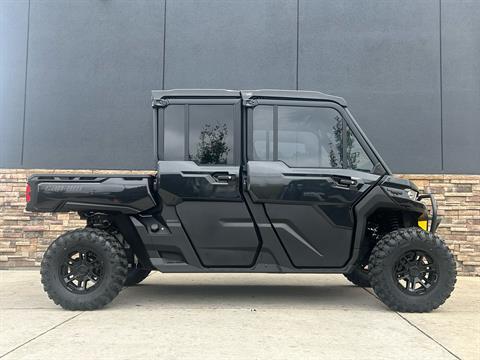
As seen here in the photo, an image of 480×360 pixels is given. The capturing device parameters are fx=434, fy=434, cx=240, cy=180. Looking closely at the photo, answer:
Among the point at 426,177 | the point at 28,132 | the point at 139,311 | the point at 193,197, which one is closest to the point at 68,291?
the point at 139,311

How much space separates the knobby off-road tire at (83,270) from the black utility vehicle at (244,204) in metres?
0.01

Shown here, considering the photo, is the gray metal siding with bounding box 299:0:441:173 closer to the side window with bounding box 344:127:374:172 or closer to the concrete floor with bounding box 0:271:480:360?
the side window with bounding box 344:127:374:172

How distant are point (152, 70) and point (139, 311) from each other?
15.4 feet

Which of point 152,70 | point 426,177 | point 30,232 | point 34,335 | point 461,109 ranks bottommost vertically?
point 34,335

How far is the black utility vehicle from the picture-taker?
469 cm

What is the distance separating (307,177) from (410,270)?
1.50 meters

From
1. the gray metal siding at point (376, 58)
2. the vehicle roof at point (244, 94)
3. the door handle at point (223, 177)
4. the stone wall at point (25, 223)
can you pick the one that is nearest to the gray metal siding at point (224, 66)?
the gray metal siding at point (376, 58)

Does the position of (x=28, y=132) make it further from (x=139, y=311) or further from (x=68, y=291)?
(x=139, y=311)

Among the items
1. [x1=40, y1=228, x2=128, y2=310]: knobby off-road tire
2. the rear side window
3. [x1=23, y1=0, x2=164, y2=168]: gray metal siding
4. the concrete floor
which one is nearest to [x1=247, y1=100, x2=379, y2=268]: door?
the rear side window

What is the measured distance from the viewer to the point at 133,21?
312 inches

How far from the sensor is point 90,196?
478 centimetres

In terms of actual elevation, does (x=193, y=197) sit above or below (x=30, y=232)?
above

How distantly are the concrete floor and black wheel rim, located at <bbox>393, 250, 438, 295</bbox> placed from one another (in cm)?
30

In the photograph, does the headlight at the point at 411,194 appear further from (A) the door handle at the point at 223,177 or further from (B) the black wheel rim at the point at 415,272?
(A) the door handle at the point at 223,177
